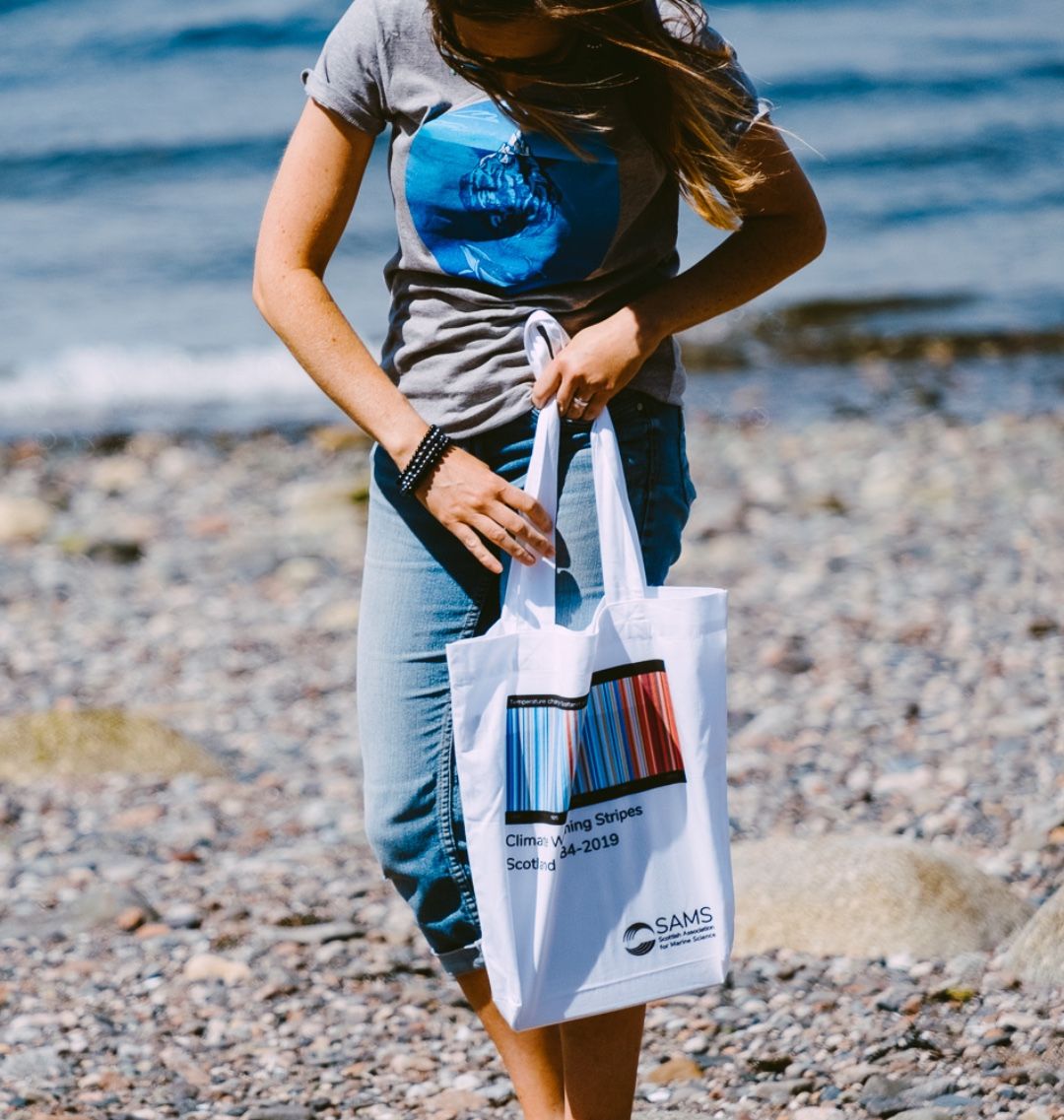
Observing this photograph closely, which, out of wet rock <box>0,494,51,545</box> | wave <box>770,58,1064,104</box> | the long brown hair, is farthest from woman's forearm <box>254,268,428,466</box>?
wave <box>770,58,1064,104</box>

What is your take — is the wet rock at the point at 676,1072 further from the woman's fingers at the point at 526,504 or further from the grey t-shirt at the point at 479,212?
the grey t-shirt at the point at 479,212

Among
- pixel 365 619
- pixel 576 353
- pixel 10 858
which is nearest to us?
pixel 576 353

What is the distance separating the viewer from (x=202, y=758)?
5.12 m

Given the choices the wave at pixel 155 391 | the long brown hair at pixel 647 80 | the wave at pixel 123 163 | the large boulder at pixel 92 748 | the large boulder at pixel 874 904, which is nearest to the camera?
the long brown hair at pixel 647 80

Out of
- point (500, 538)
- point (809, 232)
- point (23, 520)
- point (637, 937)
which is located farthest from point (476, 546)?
point (23, 520)

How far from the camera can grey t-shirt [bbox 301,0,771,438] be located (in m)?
2.21

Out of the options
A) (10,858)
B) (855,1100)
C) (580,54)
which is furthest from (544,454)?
(10,858)

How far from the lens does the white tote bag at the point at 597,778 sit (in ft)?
7.22

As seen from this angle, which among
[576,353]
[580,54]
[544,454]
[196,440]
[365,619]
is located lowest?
[196,440]

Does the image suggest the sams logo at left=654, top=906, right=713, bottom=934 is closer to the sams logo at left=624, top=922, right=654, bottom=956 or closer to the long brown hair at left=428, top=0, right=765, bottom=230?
the sams logo at left=624, top=922, right=654, bottom=956

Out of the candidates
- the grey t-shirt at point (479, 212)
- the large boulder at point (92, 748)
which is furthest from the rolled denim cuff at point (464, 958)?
the large boulder at point (92, 748)

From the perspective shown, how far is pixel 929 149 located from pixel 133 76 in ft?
34.6

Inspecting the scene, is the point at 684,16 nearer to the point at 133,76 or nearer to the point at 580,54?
the point at 580,54

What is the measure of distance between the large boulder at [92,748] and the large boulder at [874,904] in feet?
6.84
